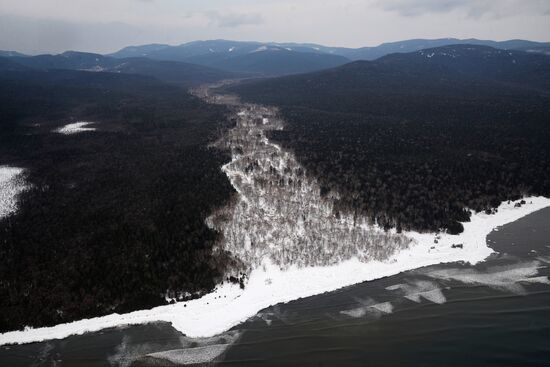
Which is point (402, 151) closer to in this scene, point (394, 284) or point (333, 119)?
point (333, 119)

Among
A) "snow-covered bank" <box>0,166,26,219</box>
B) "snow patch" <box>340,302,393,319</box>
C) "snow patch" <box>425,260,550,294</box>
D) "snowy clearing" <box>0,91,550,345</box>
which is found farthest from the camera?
"snow-covered bank" <box>0,166,26,219</box>

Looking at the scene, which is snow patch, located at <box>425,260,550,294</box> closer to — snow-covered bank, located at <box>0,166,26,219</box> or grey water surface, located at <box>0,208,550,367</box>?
grey water surface, located at <box>0,208,550,367</box>

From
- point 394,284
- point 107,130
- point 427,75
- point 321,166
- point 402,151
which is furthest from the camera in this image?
point 427,75

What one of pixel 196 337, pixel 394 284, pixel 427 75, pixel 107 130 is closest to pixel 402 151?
pixel 394 284

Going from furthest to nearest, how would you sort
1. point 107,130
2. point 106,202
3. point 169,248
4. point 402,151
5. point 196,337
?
1. point 107,130
2. point 402,151
3. point 106,202
4. point 169,248
5. point 196,337

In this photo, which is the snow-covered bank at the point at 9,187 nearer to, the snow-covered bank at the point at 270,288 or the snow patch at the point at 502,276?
the snow-covered bank at the point at 270,288

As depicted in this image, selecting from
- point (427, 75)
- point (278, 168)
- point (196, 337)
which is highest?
point (427, 75)

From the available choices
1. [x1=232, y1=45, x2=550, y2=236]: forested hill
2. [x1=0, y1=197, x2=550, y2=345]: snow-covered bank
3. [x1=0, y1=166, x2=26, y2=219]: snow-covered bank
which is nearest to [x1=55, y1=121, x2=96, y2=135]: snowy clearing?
[x1=0, y1=166, x2=26, y2=219]: snow-covered bank
